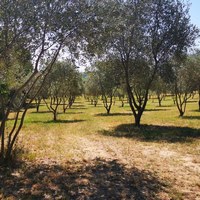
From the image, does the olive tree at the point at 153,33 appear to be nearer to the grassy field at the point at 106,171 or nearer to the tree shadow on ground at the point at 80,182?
the grassy field at the point at 106,171

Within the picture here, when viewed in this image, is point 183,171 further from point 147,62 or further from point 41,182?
point 147,62

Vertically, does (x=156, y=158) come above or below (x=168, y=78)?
below

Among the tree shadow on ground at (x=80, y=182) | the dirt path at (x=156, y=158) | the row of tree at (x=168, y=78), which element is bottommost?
the dirt path at (x=156, y=158)

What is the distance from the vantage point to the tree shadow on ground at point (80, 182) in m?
11.7

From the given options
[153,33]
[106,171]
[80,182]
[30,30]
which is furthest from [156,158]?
[153,33]

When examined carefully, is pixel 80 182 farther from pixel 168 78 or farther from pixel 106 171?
pixel 168 78

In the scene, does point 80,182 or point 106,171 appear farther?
point 106,171

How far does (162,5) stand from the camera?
106 ft

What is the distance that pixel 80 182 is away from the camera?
13.3 m

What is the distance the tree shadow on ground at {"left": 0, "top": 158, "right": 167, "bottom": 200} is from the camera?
1166cm

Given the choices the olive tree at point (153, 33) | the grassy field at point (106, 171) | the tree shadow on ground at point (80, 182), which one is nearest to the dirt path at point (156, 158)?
the grassy field at point (106, 171)

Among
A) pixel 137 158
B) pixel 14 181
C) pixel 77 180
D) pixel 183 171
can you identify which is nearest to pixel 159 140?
pixel 137 158

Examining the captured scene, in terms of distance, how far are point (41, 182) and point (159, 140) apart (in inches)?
539

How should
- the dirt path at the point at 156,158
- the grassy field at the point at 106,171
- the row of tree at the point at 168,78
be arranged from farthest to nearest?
the row of tree at the point at 168,78 → the dirt path at the point at 156,158 → the grassy field at the point at 106,171
